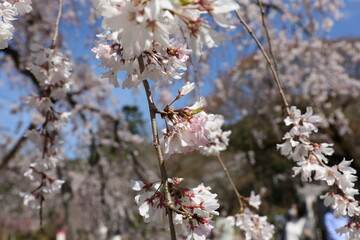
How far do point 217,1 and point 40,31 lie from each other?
213 inches

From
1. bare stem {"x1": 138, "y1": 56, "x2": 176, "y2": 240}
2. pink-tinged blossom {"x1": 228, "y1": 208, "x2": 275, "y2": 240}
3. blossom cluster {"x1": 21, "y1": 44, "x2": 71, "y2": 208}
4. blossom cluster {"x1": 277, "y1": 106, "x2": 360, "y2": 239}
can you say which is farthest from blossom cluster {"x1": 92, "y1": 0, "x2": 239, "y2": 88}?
pink-tinged blossom {"x1": 228, "y1": 208, "x2": 275, "y2": 240}

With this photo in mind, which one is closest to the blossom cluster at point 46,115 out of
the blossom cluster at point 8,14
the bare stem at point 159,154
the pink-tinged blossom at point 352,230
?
the blossom cluster at point 8,14

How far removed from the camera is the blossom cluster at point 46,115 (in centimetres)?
147

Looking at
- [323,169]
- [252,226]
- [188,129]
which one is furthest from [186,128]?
[252,226]

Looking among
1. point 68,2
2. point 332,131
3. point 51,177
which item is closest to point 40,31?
point 68,2

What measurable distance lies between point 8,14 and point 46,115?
2.18 ft

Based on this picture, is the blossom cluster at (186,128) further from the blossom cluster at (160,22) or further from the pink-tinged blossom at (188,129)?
the blossom cluster at (160,22)

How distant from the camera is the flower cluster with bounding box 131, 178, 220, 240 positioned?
0.81 metres

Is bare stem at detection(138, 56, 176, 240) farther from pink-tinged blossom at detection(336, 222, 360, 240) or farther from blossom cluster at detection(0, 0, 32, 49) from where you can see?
pink-tinged blossom at detection(336, 222, 360, 240)

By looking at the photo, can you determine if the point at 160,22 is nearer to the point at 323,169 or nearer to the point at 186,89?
the point at 186,89

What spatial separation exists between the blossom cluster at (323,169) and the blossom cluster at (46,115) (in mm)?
1026

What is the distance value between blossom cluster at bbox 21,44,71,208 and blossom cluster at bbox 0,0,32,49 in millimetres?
443

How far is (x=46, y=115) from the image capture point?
1.55m

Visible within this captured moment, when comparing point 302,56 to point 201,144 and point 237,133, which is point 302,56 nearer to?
point 237,133
